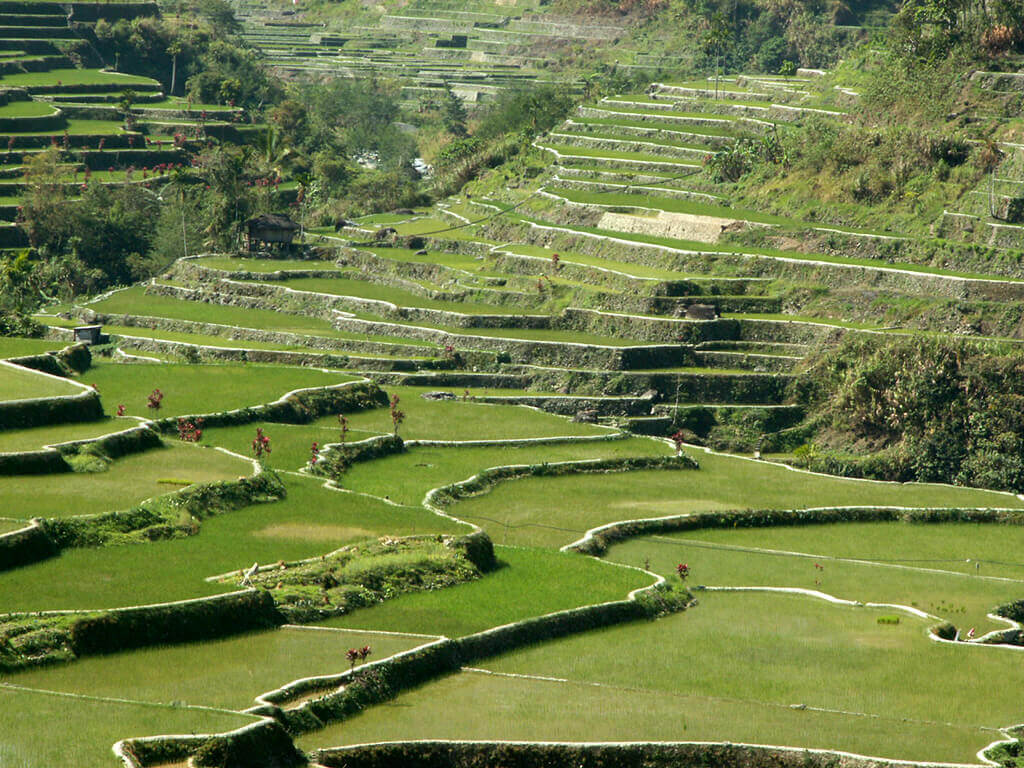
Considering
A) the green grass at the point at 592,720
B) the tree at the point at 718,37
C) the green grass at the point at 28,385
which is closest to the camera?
the green grass at the point at 592,720

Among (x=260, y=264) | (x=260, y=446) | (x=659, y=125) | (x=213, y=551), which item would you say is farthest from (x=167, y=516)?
(x=659, y=125)

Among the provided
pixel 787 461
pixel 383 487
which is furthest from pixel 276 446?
pixel 787 461

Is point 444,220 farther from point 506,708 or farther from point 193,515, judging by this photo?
point 506,708

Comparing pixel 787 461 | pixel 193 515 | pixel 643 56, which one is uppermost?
pixel 643 56

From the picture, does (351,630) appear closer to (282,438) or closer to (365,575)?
(365,575)

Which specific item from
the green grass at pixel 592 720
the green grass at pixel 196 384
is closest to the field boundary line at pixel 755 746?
the green grass at pixel 592 720

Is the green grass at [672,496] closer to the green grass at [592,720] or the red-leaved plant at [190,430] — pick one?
the red-leaved plant at [190,430]
